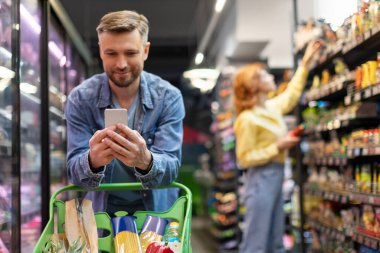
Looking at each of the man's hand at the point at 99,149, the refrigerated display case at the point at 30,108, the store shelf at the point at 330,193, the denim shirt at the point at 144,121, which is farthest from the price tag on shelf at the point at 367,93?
the refrigerated display case at the point at 30,108

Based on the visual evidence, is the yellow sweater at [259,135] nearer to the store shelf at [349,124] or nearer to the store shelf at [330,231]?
the store shelf at [349,124]

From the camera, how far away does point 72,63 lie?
610 cm

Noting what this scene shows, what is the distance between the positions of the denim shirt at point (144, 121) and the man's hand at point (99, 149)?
0.19 meters

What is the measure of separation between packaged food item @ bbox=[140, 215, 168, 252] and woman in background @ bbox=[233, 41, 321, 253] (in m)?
2.38

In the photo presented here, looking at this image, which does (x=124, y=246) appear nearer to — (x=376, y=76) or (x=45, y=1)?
(x=376, y=76)

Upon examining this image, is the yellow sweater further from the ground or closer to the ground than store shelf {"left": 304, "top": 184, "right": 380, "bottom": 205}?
further from the ground

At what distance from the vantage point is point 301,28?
196 inches

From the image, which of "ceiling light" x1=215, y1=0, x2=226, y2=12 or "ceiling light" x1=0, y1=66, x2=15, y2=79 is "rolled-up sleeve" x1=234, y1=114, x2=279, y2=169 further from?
"ceiling light" x1=215, y1=0, x2=226, y2=12

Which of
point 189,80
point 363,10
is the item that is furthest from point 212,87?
point 363,10

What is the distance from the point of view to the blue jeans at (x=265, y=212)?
4426 mm

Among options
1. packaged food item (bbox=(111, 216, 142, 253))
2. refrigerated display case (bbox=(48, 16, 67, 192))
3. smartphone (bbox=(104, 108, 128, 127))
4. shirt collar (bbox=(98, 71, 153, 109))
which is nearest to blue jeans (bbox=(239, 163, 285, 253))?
refrigerated display case (bbox=(48, 16, 67, 192))

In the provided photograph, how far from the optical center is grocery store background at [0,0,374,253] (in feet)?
10.9

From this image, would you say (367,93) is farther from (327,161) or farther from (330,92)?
(327,161)

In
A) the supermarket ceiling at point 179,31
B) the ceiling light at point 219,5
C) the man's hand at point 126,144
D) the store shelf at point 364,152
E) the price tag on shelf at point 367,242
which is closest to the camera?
the man's hand at point 126,144
